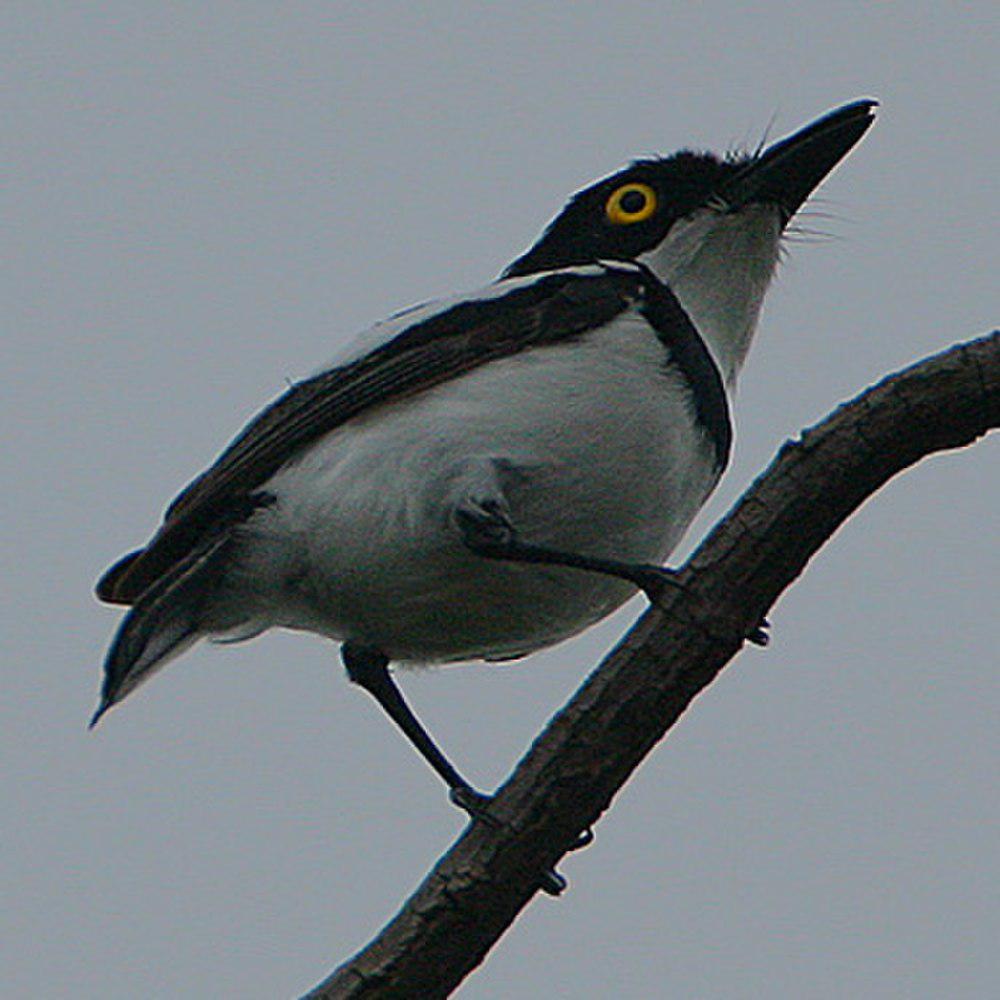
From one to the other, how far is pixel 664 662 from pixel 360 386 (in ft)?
5.43

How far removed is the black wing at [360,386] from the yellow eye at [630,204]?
19.8 inches

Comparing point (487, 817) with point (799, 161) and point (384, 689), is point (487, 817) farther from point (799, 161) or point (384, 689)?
point (799, 161)

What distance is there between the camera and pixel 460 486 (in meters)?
4.69

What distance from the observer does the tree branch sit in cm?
358

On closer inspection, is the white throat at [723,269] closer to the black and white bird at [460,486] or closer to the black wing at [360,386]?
the black and white bird at [460,486]

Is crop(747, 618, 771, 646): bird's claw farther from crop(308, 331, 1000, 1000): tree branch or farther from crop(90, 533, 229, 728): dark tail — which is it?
crop(90, 533, 229, 728): dark tail

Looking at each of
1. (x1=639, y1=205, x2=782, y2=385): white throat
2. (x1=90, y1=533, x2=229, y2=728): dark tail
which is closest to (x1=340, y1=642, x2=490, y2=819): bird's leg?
(x1=90, y1=533, x2=229, y2=728): dark tail

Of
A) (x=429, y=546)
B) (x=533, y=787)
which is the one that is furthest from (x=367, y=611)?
(x=533, y=787)

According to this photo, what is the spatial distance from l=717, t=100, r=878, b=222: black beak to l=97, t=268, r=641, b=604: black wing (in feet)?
2.15

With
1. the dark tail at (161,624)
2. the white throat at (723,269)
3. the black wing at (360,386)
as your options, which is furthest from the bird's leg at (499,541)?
the white throat at (723,269)

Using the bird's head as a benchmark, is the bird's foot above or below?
below

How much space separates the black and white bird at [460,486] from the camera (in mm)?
4723

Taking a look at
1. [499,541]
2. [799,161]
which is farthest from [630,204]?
[499,541]

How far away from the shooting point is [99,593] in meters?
5.19
